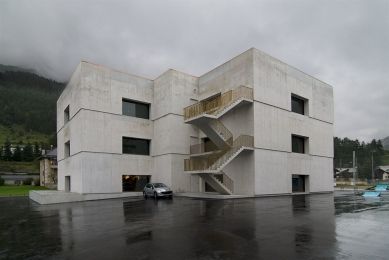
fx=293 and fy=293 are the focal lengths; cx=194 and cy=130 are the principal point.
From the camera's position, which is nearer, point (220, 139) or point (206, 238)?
point (206, 238)

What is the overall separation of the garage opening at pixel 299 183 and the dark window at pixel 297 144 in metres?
2.63

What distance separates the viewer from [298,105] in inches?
1202

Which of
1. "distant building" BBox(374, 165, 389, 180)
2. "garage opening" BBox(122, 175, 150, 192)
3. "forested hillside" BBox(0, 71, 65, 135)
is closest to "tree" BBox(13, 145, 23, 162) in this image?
"forested hillside" BBox(0, 71, 65, 135)

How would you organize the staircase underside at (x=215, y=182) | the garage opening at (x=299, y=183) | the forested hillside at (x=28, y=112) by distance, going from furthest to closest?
the forested hillside at (x=28, y=112) → the garage opening at (x=299, y=183) → the staircase underside at (x=215, y=182)

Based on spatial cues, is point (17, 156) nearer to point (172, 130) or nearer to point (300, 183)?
point (172, 130)

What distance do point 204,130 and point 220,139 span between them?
5.25ft

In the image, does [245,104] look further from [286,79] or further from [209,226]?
[209,226]

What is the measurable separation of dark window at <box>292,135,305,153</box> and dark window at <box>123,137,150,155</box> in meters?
15.0

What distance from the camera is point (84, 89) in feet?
87.2

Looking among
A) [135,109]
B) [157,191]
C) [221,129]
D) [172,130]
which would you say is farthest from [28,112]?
[221,129]

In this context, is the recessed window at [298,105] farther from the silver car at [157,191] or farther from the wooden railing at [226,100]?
the silver car at [157,191]

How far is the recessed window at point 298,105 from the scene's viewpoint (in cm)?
2990

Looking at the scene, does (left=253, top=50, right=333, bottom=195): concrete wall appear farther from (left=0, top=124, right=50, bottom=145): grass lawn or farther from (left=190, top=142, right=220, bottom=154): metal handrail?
(left=0, top=124, right=50, bottom=145): grass lawn

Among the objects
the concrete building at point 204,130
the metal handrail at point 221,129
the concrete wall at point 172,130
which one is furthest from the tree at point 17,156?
the metal handrail at point 221,129
